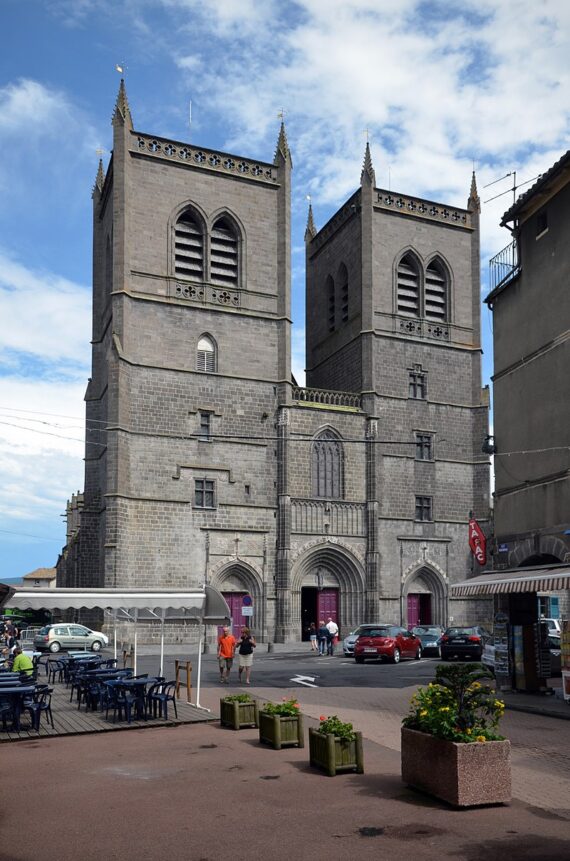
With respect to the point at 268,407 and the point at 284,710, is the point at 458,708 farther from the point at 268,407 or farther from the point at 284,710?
the point at 268,407

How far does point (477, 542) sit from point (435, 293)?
47.3 ft

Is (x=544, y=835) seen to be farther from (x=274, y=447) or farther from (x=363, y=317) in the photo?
(x=363, y=317)

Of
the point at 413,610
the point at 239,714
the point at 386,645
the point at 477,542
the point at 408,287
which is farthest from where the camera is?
the point at 408,287

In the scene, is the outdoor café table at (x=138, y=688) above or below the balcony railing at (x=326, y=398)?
below

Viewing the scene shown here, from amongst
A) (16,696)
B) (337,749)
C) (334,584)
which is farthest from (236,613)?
(337,749)

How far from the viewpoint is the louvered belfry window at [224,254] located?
45.0 meters

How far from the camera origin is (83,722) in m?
17.0

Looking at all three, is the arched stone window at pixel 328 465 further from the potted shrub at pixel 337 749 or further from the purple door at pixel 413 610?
the potted shrub at pixel 337 749

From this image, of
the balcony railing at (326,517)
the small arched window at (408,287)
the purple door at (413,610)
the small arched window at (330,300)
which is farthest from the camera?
the small arched window at (330,300)

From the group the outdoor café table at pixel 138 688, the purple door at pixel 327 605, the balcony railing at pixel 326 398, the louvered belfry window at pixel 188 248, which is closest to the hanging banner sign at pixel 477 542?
the purple door at pixel 327 605

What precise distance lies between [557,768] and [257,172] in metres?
38.8

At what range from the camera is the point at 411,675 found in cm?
2666

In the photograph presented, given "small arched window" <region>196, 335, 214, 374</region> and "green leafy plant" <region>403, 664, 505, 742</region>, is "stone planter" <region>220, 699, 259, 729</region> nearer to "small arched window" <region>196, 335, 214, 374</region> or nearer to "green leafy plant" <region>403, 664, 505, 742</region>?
"green leafy plant" <region>403, 664, 505, 742</region>

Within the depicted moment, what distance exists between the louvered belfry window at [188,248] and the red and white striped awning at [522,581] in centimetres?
2668
